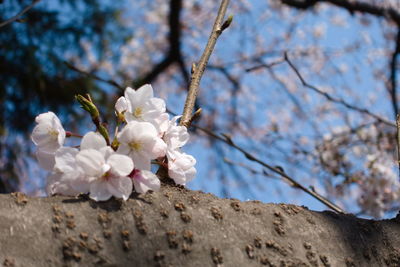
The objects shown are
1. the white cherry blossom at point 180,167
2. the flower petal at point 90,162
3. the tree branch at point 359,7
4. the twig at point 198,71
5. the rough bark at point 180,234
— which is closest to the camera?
the rough bark at point 180,234

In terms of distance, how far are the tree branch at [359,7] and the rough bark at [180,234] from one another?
11.0ft

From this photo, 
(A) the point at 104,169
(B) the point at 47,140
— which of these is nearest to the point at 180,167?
(A) the point at 104,169

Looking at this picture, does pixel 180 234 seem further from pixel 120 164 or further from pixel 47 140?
pixel 47 140

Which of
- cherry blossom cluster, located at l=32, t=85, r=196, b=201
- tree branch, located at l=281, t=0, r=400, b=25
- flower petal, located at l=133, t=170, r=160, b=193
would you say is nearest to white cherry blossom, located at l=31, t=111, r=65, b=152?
cherry blossom cluster, located at l=32, t=85, r=196, b=201

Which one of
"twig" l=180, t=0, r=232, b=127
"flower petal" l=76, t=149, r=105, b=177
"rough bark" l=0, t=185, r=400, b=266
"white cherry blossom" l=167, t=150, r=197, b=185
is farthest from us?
"twig" l=180, t=0, r=232, b=127

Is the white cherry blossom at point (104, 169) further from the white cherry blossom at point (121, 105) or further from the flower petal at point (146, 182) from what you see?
the white cherry blossom at point (121, 105)

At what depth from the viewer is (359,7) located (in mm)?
4191

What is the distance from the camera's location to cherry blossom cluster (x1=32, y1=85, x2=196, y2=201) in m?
0.84

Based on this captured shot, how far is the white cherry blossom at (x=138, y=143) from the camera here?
88 cm

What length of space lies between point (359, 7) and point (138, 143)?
3.82 m

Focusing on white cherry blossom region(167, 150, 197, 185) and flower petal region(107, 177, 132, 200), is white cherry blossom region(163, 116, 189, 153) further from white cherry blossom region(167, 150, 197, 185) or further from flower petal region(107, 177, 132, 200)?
flower petal region(107, 177, 132, 200)

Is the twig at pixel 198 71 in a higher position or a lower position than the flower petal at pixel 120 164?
higher

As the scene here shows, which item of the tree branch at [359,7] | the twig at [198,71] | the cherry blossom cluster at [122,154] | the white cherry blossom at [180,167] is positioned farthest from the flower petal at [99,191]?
the tree branch at [359,7]

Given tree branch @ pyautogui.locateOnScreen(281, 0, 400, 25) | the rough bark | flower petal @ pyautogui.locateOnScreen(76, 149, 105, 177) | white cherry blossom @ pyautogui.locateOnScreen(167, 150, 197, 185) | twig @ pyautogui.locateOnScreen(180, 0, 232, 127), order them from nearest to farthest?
the rough bark
flower petal @ pyautogui.locateOnScreen(76, 149, 105, 177)
white cherry blossom @ pyautogui.locateOnScreen(167, 150, 197, 185)
twig @ pyautogui.locateOnScreen(180, 0, 232, 127)
tree branch @ pyautogui.locateOnScreen(281, 0, 400, 25)
